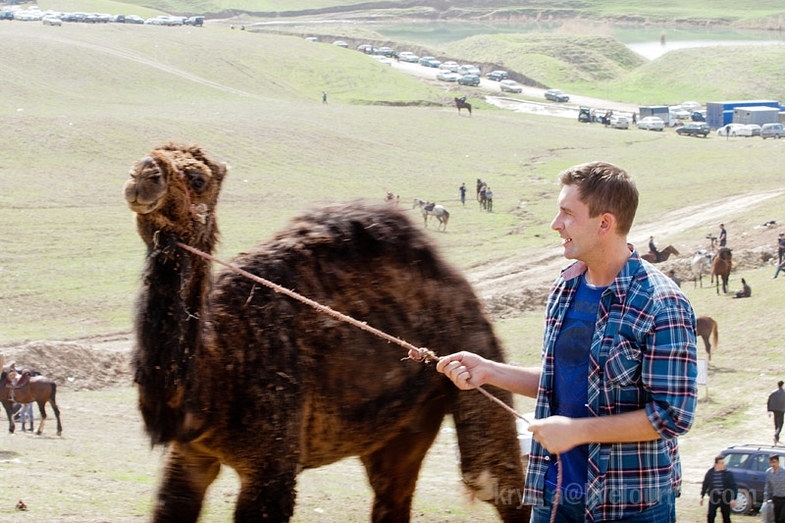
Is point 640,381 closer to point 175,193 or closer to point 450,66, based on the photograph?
point 175,193

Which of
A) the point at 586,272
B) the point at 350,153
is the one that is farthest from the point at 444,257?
the point at 350,153

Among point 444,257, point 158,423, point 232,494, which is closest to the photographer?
point 158,423

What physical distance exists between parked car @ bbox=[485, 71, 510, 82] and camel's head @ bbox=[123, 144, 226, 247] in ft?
286

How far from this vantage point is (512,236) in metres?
35.1

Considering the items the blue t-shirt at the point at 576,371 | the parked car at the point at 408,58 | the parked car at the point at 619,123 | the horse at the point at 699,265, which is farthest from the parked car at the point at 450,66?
the blue t-shirt at the point at 576,371

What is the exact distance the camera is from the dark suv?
13.6m

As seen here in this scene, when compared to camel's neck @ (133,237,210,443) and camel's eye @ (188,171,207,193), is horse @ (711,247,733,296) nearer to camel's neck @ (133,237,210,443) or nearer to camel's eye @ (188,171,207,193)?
camel's eye @ (188,171,207,193)

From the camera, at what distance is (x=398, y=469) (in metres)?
7.25

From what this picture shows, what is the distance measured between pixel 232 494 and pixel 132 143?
3442 centimetres

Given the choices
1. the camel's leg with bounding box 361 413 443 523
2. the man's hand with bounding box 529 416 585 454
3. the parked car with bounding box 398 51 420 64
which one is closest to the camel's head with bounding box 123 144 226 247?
the camel's leg with bounding box 361 413 443 523

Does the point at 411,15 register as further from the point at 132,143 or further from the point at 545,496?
the point at 545,496

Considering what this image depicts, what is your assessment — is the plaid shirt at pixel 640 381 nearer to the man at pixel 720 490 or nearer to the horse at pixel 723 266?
the man at pixel 720 490

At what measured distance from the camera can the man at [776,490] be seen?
12008 millimetres

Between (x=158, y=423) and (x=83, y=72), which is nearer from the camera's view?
(x=158, y=423)
